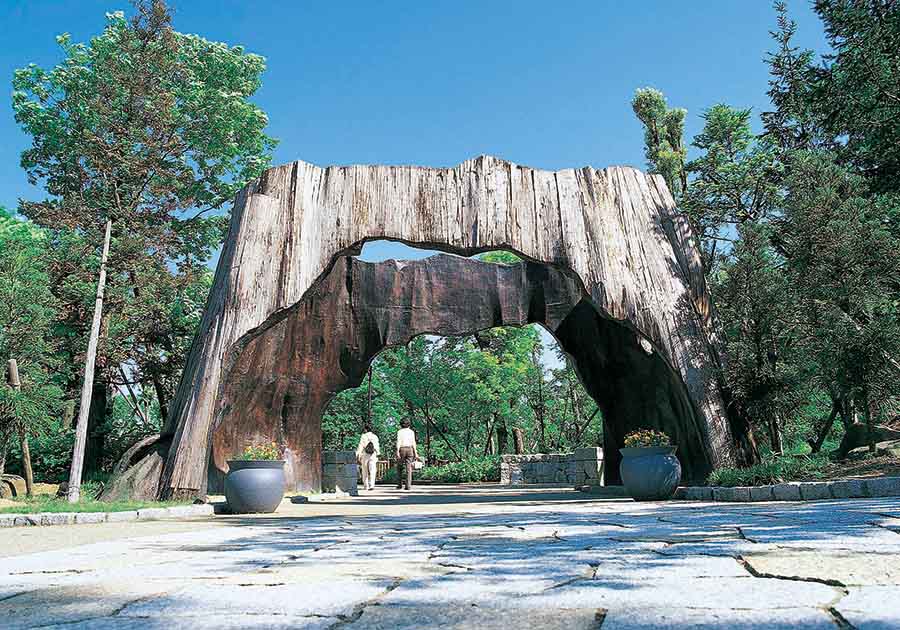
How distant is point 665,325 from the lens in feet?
34.7

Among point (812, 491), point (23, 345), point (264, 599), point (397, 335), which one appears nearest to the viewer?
point (264, 599)

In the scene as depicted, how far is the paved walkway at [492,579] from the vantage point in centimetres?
217

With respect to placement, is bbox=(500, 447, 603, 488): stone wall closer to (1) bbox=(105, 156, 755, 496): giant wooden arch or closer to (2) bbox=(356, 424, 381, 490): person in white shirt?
(2) bbox=(356, 424, 381, 490): person in white shirt

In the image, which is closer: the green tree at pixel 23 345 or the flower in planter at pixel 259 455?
the flower in planter at pixel 259 455

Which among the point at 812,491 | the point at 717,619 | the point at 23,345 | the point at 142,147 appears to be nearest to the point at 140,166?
the point at 142,147

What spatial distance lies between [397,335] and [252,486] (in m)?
7.20

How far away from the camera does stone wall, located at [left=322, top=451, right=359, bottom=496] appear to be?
17734 mm

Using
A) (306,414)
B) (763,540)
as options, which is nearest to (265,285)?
(306,414)

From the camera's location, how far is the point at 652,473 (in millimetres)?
9688

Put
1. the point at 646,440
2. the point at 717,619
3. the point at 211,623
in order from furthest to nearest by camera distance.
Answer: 1. the point at 646,440
2. the point at 211,623
3. the point at 717,619

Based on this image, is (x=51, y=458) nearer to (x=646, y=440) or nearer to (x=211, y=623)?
(x=646, y=440)

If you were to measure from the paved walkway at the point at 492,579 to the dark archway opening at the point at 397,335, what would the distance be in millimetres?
9051

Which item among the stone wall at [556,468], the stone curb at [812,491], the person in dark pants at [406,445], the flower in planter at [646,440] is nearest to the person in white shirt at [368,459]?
the person in dark pants at [406,445]

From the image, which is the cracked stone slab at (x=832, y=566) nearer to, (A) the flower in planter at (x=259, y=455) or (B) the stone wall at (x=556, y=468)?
(A) the flower in planter at (x=259, y=455)
